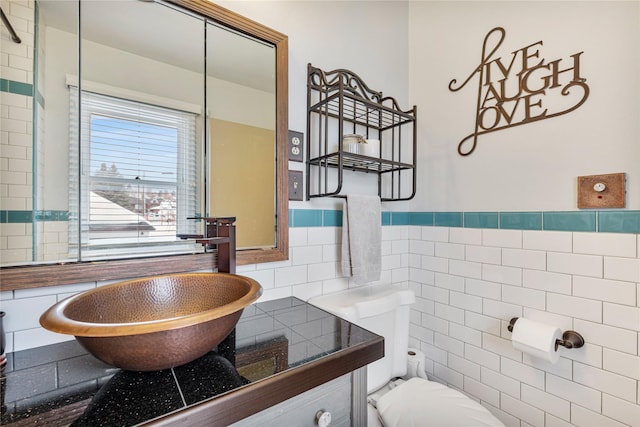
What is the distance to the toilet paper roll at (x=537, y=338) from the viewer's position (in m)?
1.05

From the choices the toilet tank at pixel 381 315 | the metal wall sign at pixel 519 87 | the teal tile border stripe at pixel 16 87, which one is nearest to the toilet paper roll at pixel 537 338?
the toilet tank at pixel 381 315

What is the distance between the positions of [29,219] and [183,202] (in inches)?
15.3

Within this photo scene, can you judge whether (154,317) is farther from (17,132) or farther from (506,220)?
(506,220)

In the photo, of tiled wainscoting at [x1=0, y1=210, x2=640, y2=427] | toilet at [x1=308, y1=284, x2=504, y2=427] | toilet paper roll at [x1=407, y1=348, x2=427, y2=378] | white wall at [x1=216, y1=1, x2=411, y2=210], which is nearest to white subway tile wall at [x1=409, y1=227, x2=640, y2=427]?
tiled wainscoting at [x1=0, y1=210, x2=640, y2=427]

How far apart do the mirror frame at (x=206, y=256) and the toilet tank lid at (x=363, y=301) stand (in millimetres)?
278

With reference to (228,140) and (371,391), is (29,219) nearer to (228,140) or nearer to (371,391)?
(228,140)

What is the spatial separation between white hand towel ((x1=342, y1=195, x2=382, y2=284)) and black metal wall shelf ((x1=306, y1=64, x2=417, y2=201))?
10 centimetres

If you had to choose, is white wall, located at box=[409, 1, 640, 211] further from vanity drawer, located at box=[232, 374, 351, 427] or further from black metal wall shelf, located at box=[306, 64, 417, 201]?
vanity drawer, located at box=[232, 374, 351, 427]

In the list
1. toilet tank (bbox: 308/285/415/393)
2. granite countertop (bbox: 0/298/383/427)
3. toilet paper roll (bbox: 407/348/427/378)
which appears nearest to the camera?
granite countertop (bbox: 0/298/383/427)

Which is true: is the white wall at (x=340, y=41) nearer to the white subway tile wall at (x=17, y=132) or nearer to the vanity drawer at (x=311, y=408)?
the white subway tile wall at (x=17, y=132)

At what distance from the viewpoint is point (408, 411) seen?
1.11 metres

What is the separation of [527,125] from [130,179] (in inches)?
61.9

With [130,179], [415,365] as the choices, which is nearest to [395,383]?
[415,365]

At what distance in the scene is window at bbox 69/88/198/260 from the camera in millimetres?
834
